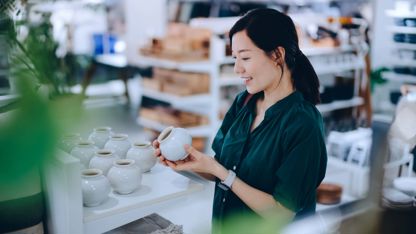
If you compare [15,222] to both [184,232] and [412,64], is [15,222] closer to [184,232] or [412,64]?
[184,232]

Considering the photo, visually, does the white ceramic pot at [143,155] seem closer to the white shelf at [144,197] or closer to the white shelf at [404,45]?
the white shelf at [144,197]

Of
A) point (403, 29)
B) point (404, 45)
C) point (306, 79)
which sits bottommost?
point (404, 45)

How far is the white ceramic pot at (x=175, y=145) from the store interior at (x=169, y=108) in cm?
10

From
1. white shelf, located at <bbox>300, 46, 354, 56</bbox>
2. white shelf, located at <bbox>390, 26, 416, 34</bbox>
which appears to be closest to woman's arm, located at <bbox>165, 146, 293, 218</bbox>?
white shelf, located at <bbox>300, 46, 354, 56</bbox>

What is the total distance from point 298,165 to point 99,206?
51cm

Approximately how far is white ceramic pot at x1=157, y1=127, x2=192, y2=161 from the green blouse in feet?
0.58

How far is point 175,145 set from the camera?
1.17 metres

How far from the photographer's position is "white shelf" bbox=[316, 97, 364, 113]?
5.19 meters

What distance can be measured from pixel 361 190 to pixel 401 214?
234 centimetres

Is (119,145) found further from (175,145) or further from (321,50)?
(321,50)

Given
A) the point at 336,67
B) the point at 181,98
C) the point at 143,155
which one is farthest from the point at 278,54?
the point at 336,67

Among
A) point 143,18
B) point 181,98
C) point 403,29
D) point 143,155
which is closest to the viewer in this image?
point 143,155

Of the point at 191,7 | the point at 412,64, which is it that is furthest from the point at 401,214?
the point at 191,7

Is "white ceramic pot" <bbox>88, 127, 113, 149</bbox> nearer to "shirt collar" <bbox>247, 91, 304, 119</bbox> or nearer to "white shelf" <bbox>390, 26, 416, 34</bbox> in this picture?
"shirt collar" <bbox>247, 91, 304, 119</bbox>
